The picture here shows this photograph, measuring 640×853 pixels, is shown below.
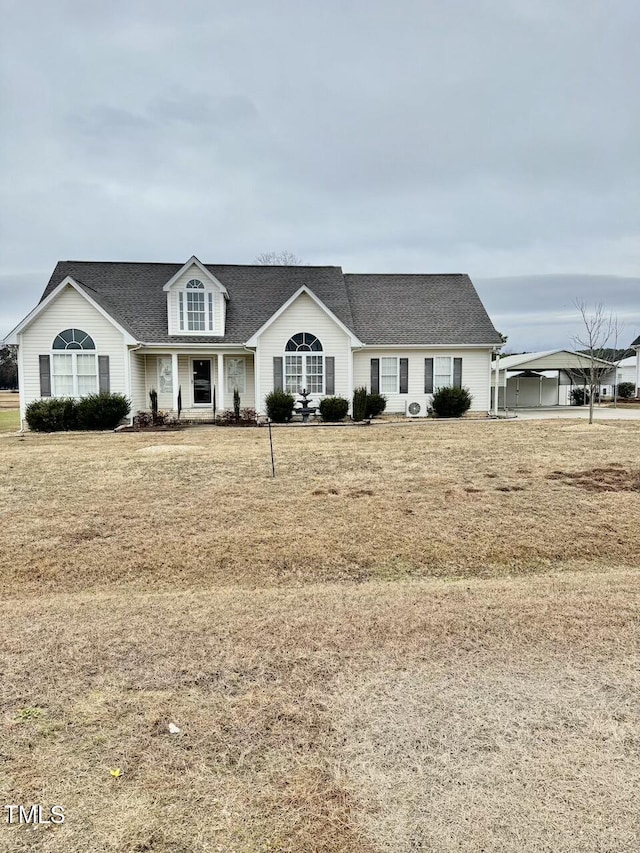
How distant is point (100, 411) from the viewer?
63.0 ft

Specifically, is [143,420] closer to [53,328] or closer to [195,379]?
[195,379]

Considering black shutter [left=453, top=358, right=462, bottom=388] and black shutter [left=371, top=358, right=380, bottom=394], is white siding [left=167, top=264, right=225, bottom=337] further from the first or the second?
black shutter [left=453, top=358, right=462, bottom=388]

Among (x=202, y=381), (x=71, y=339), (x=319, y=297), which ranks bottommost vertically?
(x=202, y=381)

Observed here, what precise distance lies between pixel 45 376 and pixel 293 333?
969 centimetres

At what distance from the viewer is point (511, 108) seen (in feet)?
65.0

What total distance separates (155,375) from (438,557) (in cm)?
1895

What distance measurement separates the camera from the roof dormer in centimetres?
2227

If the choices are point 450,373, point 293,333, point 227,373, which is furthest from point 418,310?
point 227,373

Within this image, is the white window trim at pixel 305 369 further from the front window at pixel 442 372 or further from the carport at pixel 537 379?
the carport at pixel 537 379

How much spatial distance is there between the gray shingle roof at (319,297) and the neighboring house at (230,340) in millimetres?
72

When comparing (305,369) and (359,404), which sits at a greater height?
(305,369)

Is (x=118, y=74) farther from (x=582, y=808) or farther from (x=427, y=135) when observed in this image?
(x=582, y=808)

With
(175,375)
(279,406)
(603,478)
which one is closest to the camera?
(603,478)

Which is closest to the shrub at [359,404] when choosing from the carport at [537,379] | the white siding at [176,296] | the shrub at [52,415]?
the white siding at [176,296]
